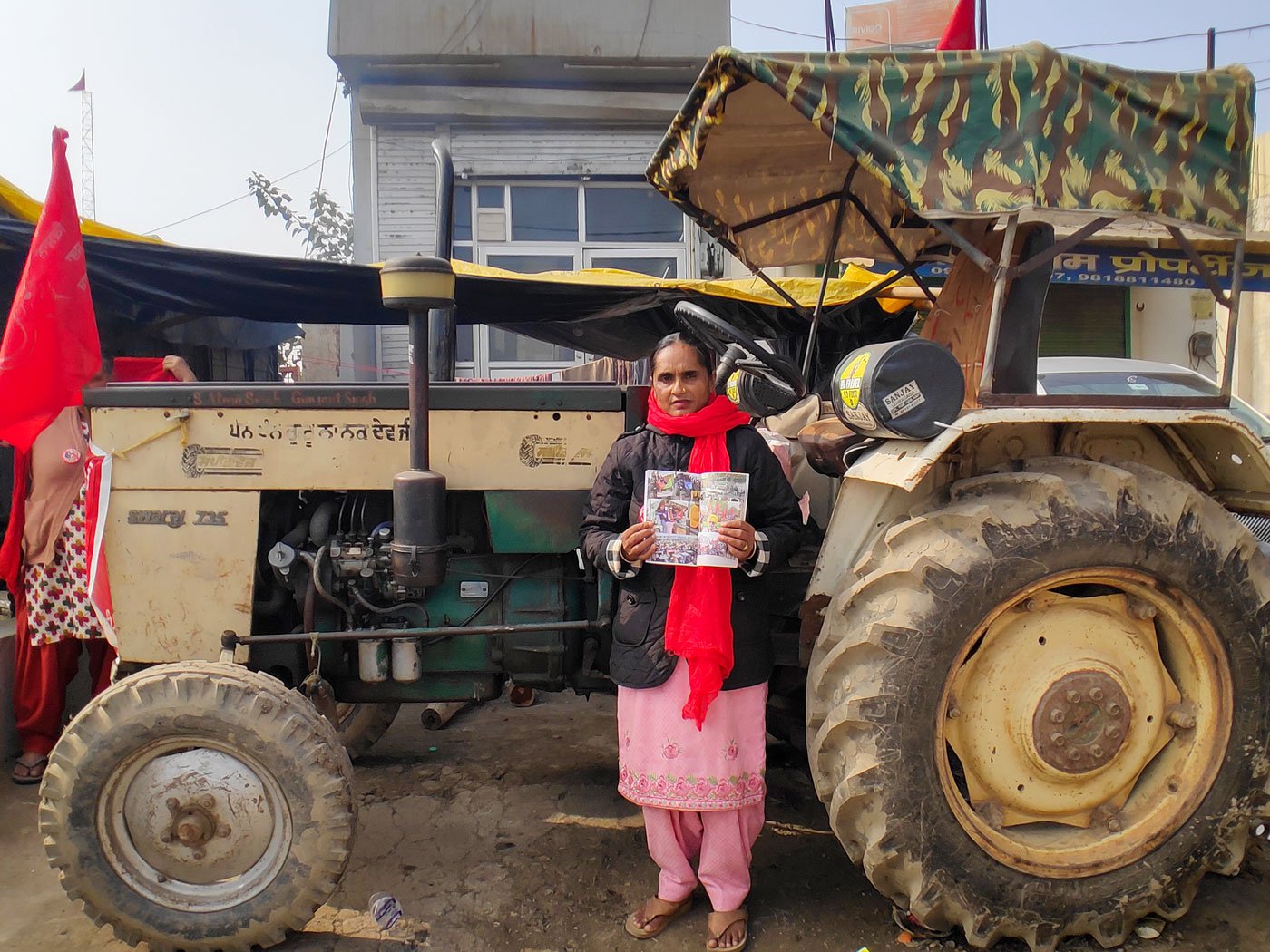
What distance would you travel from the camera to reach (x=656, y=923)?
2504 mm

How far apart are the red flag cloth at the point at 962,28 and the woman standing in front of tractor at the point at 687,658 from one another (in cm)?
145

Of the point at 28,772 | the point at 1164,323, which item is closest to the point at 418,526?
the point at 28,772

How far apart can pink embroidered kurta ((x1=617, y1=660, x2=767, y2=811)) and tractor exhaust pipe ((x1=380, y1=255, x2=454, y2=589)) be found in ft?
2.34

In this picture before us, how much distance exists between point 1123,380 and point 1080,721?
3819mm

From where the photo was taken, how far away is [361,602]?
2844 millimetres

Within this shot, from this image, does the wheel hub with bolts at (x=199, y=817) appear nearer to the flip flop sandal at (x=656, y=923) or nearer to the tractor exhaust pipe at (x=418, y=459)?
the tractor exhaust pipe at (x=418, y=459)

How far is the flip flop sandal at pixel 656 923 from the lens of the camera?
2484 mm

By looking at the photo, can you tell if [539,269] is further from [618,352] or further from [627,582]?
[627,582]

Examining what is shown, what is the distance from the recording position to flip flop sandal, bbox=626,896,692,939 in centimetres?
248

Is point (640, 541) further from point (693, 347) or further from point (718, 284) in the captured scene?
point (718, 284)

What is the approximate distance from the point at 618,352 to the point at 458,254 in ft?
11.7

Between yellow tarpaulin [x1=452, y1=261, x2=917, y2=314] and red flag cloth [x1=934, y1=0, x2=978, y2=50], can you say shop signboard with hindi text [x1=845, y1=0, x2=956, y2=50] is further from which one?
red flag cloth [x1=934, y1=0, x2=978, y2=50]

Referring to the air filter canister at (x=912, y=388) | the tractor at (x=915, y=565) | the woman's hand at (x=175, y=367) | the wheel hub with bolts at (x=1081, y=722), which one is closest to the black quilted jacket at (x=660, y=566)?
the tractor at (x=915, y=565)

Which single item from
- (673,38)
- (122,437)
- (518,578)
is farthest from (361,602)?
(673,38)
